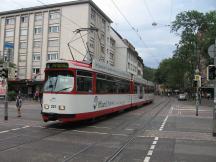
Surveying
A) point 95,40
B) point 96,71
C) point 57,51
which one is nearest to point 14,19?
point 57,51

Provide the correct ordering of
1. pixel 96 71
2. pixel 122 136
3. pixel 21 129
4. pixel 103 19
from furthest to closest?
pixel 103 19 → pixel 96 71 → pixel 21 129 → pixel 122 136

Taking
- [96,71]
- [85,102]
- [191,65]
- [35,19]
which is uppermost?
[35,19]

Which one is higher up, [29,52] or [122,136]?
[29,52]

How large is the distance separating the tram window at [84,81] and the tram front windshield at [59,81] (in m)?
0.44

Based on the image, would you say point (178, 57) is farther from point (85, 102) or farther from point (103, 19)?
point (85, 102)

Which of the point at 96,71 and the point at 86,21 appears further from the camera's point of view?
the point at 86,21

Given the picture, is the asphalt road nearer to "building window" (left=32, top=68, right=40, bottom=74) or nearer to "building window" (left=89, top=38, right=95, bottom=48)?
"building window" (left=89, top=38, right=95, bottom=48)

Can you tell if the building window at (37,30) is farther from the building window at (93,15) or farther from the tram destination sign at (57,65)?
the tram destination sign at (57,65)

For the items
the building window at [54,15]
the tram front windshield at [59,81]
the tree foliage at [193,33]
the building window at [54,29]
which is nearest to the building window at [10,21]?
the building window at [54,15]

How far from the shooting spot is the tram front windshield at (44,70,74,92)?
15.9 m

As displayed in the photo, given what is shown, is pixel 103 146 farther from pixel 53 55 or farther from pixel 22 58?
pixel 22 58

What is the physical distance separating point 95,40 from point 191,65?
17.8m

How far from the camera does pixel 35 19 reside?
63.8m

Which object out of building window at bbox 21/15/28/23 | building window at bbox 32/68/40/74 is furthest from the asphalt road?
building window at bbox 21/15/28/23
